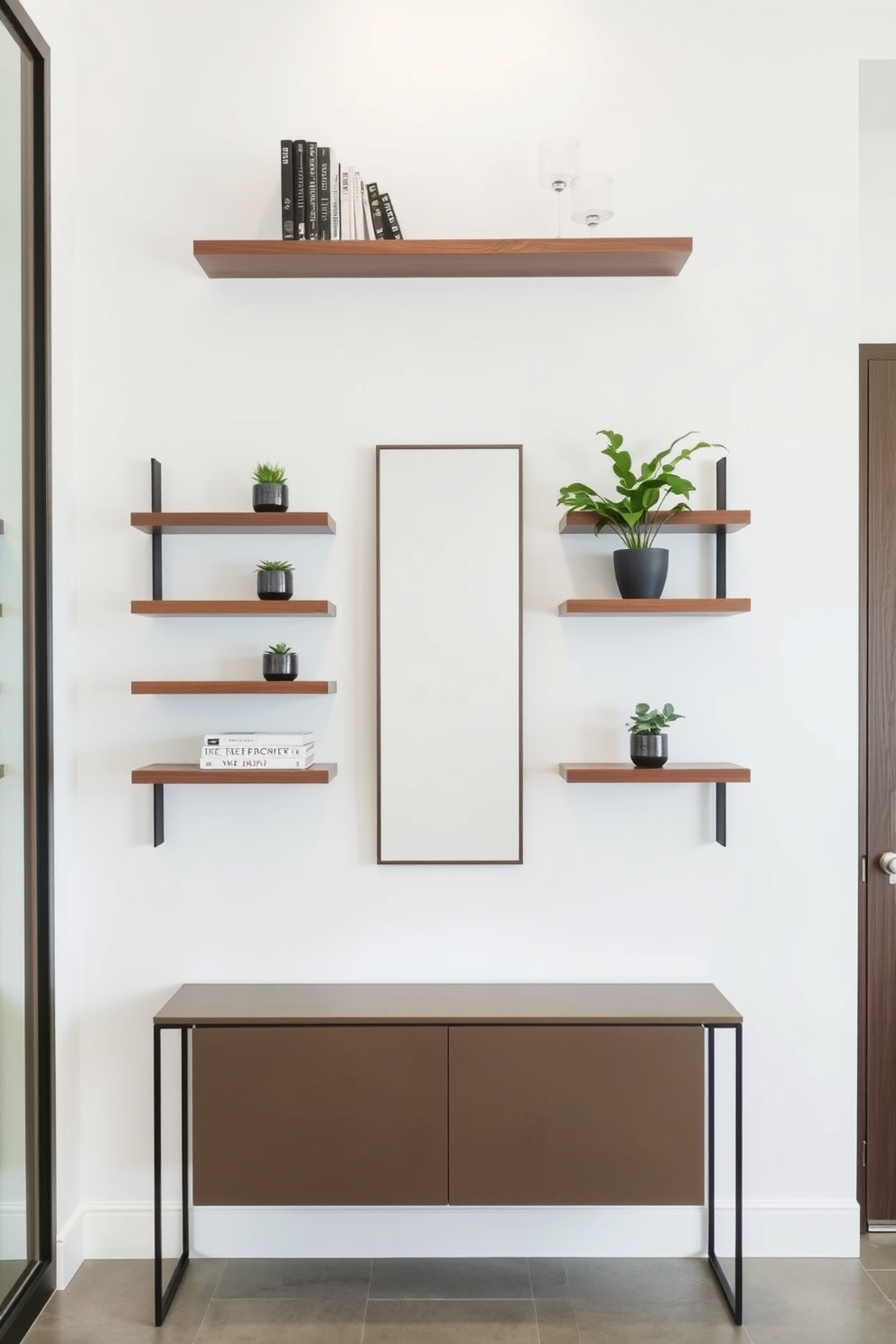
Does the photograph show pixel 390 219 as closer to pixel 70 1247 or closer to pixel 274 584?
pixel 274 584

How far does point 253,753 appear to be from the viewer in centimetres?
228

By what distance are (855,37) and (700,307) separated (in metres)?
0.80

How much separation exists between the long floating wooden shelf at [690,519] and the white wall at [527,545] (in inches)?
3.8

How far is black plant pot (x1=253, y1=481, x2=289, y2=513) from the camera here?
230 cm

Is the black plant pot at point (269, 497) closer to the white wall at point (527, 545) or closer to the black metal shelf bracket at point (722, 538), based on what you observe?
the white wall at point (527, 545)

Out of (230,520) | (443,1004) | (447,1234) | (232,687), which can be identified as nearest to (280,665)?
(232,687)

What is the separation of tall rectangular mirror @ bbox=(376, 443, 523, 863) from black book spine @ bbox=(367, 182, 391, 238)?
1.72 ft

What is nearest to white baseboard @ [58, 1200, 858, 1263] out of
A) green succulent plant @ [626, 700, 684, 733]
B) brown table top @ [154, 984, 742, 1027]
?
brown table top @ [154, 984, 742, 1027]

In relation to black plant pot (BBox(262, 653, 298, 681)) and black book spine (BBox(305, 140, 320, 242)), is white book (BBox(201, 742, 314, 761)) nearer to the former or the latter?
black plant pot (BBox(262, 653, 298, 681))

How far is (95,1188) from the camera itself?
243cm

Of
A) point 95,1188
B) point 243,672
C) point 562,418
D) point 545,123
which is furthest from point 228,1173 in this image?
point 545,123

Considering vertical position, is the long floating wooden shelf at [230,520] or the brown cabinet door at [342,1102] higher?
the long floating wooden shelf at [230,520]

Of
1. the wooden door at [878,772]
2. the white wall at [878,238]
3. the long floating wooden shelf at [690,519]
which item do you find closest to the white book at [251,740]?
the long floating wooden shelf at [690,519]

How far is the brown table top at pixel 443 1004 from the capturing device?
2160 mm
